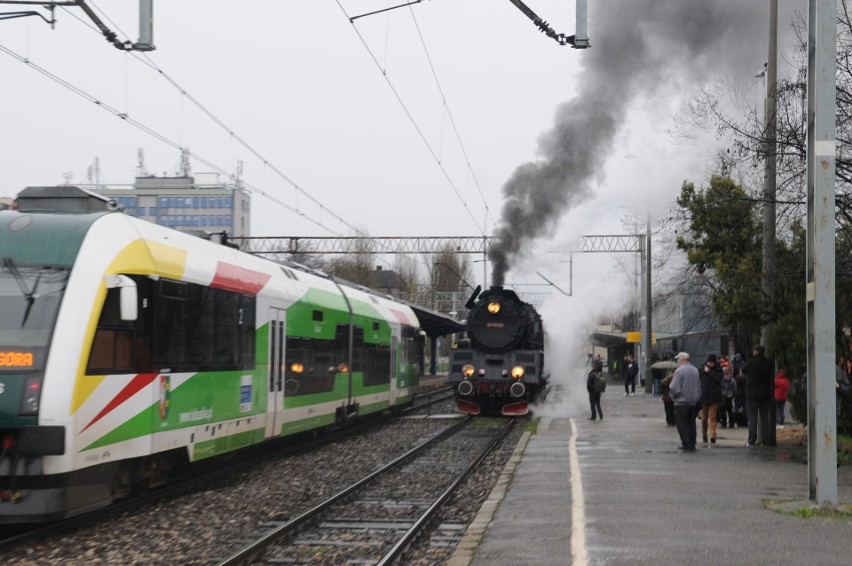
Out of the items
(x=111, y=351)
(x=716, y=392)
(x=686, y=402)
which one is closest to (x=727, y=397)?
(x=716, y=392)

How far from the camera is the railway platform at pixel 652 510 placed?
8195 mm

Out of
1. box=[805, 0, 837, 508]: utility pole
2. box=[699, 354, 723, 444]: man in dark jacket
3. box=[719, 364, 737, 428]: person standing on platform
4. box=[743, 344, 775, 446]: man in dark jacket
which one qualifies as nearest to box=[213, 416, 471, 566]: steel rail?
box=[805, 0, 837, 508]: utility pole

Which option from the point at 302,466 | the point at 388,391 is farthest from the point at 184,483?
the point at 388,391

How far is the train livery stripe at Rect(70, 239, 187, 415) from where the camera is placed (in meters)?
A: 9.55

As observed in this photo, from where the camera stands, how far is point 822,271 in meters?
10.1

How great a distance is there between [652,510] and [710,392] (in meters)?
7.47

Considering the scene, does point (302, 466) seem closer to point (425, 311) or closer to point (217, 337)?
point (217, 337)

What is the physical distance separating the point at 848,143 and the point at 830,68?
4.45 meters

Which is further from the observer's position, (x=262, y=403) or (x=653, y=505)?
(x=262, y=403)

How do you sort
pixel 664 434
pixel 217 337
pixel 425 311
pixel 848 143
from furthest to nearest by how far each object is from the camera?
pixel 425 311 < pixel 664 434 < pixel 848 143 < pixel 217 337

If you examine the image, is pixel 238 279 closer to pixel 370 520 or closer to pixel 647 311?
pixel 370 520

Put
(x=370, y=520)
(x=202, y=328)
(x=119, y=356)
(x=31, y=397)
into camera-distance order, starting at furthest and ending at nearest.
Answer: (x=202, y=328) < (x=370, y=520) < (x=119, y=356) < (x=31, y=397)

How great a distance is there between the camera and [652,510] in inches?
407

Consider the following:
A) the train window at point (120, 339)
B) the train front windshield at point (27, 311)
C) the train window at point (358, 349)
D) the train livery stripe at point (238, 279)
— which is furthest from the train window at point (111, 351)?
the train window at point (358, 349)
